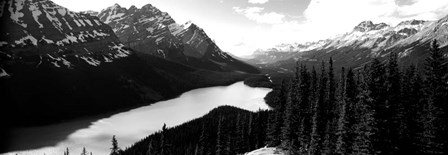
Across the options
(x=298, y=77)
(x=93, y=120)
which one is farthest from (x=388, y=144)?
(x=93, y=120)

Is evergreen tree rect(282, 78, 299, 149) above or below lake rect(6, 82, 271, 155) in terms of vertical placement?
above

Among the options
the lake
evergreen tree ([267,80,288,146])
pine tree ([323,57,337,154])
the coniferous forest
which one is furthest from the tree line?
the lake

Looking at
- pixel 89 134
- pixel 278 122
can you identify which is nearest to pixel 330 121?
pixel 278 122

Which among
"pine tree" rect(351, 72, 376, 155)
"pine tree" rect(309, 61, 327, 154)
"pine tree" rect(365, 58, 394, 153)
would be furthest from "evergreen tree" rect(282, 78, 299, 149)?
"pine tree" rect(365, 58, 394, 153)

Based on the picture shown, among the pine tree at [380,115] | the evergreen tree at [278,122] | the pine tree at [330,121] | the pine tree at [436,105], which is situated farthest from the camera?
the evergreen tree at [278,122]

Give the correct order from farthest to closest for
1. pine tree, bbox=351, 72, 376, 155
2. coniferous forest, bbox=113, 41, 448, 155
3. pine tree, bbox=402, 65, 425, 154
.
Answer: pine tree, bbox=402, 65, 425, 154, coniferous forest, bbox=113, 41, 448, 155, pine tree, bbox=351, 72, 376, 155

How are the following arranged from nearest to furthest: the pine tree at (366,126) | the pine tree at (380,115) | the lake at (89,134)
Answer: the pine tree at (366,126) < the pine tree at (380,115) < the lake at (89,134)

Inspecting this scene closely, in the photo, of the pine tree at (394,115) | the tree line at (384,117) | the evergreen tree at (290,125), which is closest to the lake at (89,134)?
the evergreen tree at (290,125)

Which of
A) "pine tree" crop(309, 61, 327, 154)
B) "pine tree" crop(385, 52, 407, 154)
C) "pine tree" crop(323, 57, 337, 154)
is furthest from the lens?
"pine tree" crop(309, 61, 327, 154)

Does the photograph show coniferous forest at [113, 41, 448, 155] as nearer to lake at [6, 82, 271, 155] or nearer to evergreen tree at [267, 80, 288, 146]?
evergreen tree at [267, 80, 288, 146]

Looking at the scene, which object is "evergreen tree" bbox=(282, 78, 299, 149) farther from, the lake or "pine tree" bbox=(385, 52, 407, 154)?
the lake

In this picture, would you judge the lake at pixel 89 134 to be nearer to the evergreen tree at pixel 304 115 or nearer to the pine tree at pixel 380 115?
the evergreen tree at pixel 304 115

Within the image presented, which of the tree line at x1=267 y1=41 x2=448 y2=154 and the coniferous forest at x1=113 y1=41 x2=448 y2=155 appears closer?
the tree line at x1=267 y1=41 x2=448 y2=154
